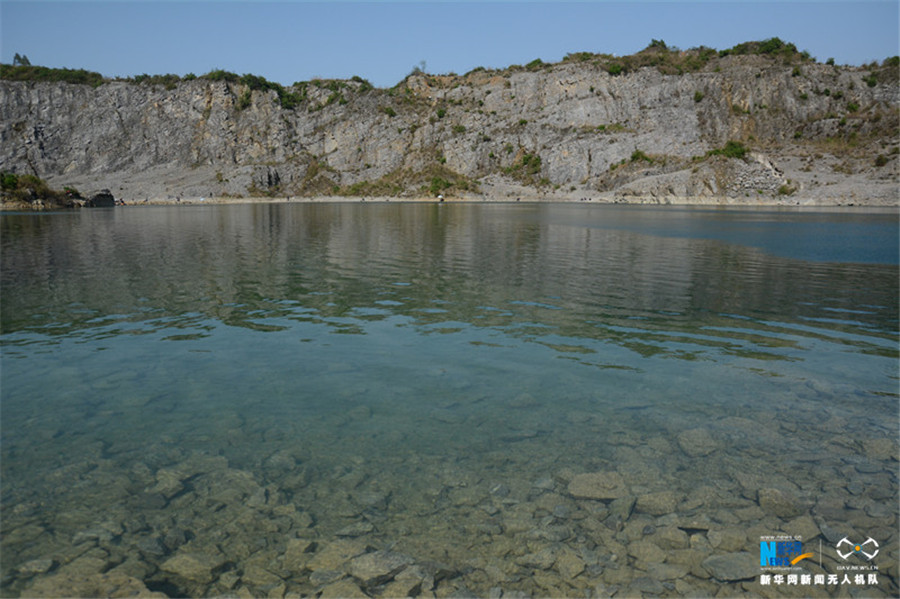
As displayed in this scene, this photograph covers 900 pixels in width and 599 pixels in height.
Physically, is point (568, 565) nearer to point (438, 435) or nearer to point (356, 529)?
point (356, 529)

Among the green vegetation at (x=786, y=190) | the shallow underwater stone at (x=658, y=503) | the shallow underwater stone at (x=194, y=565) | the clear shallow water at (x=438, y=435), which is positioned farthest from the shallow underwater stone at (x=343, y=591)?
the green vegetation at (x=786, y=190)

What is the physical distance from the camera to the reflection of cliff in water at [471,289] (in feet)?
58.4

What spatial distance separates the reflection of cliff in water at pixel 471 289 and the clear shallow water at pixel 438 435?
0.67 ft

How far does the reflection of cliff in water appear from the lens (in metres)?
17.8

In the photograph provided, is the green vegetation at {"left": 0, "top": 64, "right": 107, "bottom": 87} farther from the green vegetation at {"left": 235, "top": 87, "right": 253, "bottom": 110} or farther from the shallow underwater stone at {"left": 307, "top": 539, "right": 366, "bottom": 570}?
the shallow underwater stone at {"left": 307, "top": 539, "right": 366, "bottom": 570}

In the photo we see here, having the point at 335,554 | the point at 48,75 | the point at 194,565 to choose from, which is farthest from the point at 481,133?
the point at 194,565

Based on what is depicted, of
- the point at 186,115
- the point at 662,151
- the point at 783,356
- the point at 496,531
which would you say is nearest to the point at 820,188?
the point at 662,151

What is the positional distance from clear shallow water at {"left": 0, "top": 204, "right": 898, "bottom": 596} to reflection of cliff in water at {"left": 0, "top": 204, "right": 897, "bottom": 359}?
20 cm

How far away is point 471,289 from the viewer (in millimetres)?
23750

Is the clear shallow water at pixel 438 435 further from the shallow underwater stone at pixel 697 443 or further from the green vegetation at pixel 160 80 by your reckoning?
the green vegetation at pixel 160 80

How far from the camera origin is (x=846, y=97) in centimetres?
14375

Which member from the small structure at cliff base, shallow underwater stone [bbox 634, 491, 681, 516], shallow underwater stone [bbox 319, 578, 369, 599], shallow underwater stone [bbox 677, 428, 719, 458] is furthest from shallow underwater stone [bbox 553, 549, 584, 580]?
the small structure at cliff base

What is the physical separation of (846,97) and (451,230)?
469ft

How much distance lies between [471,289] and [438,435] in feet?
46.0
